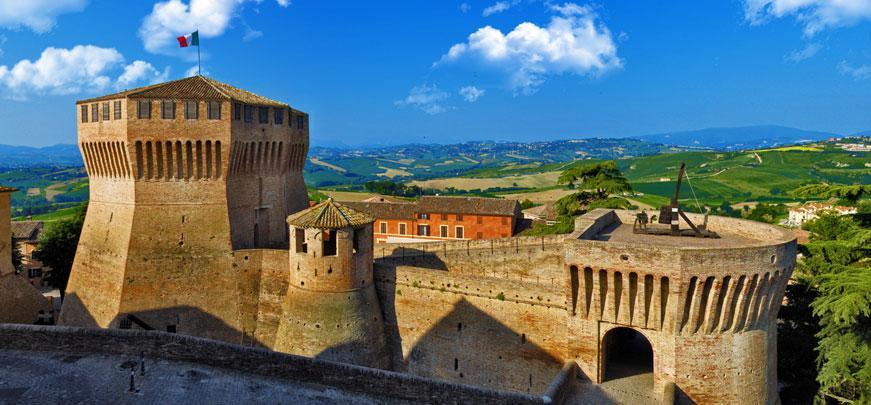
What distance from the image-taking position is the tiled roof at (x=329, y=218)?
62.4ft

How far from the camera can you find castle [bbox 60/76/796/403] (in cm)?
1552

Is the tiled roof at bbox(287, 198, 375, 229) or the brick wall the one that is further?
the brick wall

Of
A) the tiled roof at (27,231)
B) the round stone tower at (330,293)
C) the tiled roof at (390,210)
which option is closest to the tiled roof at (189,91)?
the round stone tower at (330,293)

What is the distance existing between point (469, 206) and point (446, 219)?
2.60 meters

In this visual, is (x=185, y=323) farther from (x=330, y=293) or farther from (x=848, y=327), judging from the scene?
(x=848, y=327)

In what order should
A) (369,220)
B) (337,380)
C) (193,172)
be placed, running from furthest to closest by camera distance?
1. (193,172)
2. (369,220)
3. (337,380)

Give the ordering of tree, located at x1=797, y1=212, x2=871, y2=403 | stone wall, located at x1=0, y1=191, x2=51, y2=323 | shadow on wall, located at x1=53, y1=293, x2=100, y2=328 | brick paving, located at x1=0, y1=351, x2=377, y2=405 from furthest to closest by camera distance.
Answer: shadow on wall, located at x1=53, y1=293, x2=100, y2=328 < stone wall, located at x1=0, y1=191, x2=51, y2=323 < tree, located at x1=797, y1=212, x2=871, y2=403 < brick paving, located at x1=0, y1=351, x2=377, y2=405

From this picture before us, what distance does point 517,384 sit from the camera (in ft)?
61.2

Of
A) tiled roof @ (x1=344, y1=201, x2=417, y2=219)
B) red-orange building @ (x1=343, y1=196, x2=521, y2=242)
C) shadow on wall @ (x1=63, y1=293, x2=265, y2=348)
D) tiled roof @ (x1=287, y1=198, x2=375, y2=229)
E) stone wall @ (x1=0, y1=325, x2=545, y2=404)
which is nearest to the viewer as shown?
stone wall @ (x1=0, y1=325, x2=545, y2=404)

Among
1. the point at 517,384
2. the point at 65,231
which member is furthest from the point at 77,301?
the point at 517,384

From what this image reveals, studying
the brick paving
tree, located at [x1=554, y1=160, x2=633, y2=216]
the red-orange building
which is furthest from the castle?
the red-orange building

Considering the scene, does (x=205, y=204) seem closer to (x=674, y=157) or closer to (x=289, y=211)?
(x=289, y=211)

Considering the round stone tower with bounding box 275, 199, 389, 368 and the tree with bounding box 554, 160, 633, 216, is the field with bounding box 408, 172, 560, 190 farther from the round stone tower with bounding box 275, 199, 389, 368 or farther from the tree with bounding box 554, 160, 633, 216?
the round stone tower with bounding box 275, 199, 389, 368

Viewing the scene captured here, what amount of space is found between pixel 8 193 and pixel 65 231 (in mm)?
12014
